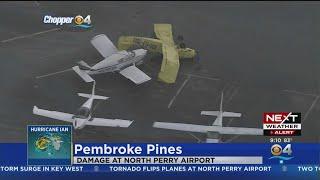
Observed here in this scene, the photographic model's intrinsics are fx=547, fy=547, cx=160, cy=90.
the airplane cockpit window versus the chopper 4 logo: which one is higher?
the chopper 4 logo

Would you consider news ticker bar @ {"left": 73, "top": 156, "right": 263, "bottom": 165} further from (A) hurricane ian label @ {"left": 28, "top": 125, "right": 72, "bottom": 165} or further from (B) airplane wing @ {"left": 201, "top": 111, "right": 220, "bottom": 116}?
(B) airplane wing @ {"left": 201, "top": 111, "right": 220, "bottom": 116}

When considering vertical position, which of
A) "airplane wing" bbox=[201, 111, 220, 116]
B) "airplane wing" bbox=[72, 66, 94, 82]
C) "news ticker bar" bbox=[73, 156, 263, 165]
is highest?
"airplane wing" bbox=[72, 66, 94, 82]

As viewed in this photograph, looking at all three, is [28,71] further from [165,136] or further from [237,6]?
[237,6]

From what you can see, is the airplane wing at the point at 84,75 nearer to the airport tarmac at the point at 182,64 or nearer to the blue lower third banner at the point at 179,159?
the airport tarmac at the point at 182,64

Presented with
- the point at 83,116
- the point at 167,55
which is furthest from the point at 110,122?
the point at 167,55

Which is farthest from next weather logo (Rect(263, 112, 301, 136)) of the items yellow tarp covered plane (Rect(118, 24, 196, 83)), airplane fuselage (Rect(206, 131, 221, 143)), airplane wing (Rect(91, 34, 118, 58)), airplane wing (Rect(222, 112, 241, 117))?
airplane wing (Rect(91, 34, 118, 58))


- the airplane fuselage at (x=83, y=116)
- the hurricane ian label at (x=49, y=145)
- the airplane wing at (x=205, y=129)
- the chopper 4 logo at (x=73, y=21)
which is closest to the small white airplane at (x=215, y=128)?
the airplane wing at (x=205, y=129)
